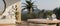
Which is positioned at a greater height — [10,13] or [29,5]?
[29,5]

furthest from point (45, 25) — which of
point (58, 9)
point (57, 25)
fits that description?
point (58, 9)

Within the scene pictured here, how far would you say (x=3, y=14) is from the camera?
218 inches

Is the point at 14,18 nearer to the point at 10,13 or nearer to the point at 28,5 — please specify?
the point at 10,13

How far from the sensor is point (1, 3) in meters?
5.51

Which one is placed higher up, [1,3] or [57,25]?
[1,3]

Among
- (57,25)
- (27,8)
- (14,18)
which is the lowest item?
(57,25)

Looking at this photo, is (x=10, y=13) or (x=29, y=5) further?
(x=29, y=5)

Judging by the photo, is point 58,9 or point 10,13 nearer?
point 10,13

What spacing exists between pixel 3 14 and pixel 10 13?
0.29 meters

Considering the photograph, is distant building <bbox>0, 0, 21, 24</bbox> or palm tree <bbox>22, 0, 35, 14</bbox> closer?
distant building <bbox>0, 0, 21, 24</bbox>

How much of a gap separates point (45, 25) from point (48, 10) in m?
0.71

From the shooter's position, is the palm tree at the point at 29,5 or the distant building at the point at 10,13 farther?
the palm tree at the point at 29,5

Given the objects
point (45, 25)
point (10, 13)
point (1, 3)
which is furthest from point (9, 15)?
point (45, 25)

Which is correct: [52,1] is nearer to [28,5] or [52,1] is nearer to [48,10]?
[48,10]
